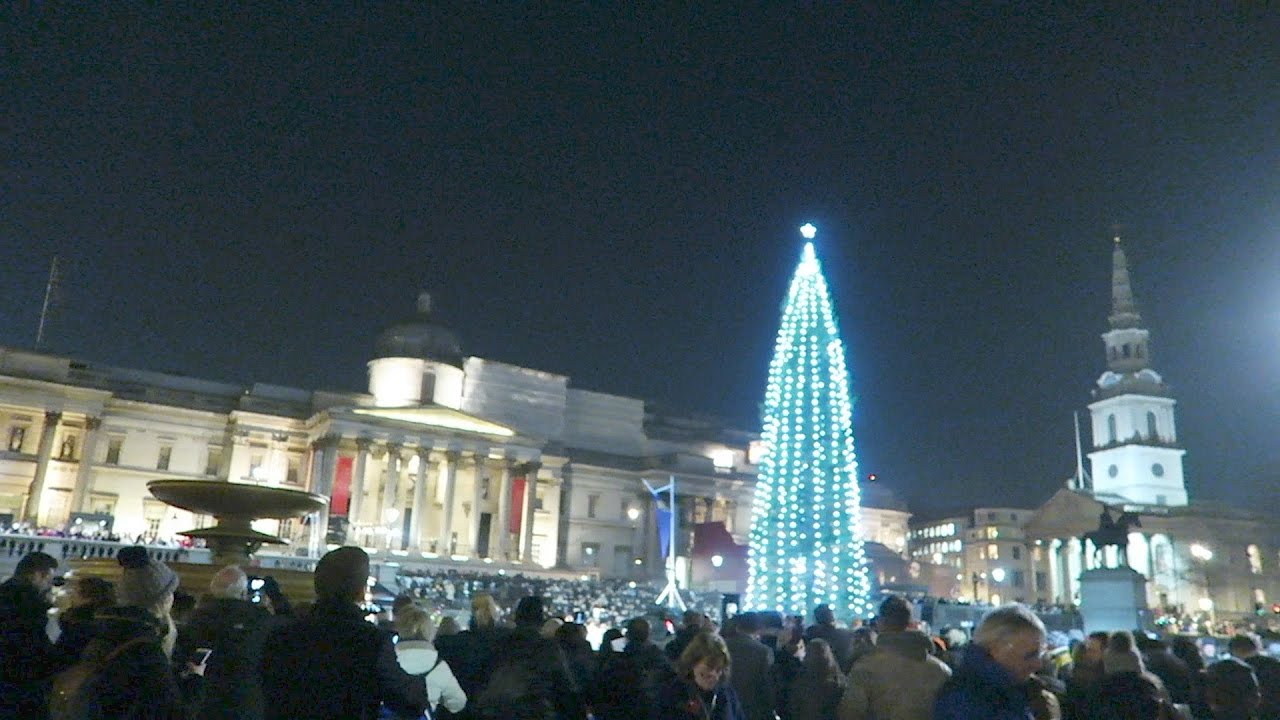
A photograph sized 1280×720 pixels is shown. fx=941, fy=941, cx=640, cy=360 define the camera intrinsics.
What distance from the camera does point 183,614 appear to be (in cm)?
812

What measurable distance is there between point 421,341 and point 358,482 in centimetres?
1174

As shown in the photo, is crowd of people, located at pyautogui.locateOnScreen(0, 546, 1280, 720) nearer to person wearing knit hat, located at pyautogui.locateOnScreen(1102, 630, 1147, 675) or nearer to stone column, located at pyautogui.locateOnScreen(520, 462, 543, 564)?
person wearing knit hat, located at pyautogui.locateOnScreen(1102, 630, 1147, 675)

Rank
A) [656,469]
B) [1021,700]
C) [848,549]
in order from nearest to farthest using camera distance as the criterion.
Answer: [1021,700]
[848,549]
[656,469]

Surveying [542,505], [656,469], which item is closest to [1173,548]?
[656,469]

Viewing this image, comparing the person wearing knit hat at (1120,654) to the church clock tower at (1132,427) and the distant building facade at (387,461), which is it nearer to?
the distant building facade at (387,461)

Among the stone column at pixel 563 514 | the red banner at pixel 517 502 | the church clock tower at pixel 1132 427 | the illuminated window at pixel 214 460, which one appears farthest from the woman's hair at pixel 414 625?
the church clock tower at pixel 1132 427

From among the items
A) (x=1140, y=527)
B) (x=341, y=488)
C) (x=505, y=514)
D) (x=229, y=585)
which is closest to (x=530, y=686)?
(x=229, y=585)

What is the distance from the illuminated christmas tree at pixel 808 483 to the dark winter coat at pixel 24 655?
24393mm

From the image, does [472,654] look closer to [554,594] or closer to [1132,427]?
[554,594]

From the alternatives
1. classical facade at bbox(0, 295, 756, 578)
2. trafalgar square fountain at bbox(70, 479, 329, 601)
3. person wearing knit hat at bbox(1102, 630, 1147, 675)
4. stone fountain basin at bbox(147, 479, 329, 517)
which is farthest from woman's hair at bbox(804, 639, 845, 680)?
classical facade at bbox(0, 295, 756, 578)

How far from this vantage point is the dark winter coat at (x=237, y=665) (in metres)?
5.28

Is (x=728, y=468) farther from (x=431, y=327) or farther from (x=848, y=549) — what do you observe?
(x=848, y=549)

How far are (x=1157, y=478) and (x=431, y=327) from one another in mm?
62975

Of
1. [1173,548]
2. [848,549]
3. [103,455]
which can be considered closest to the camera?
[848,549]
